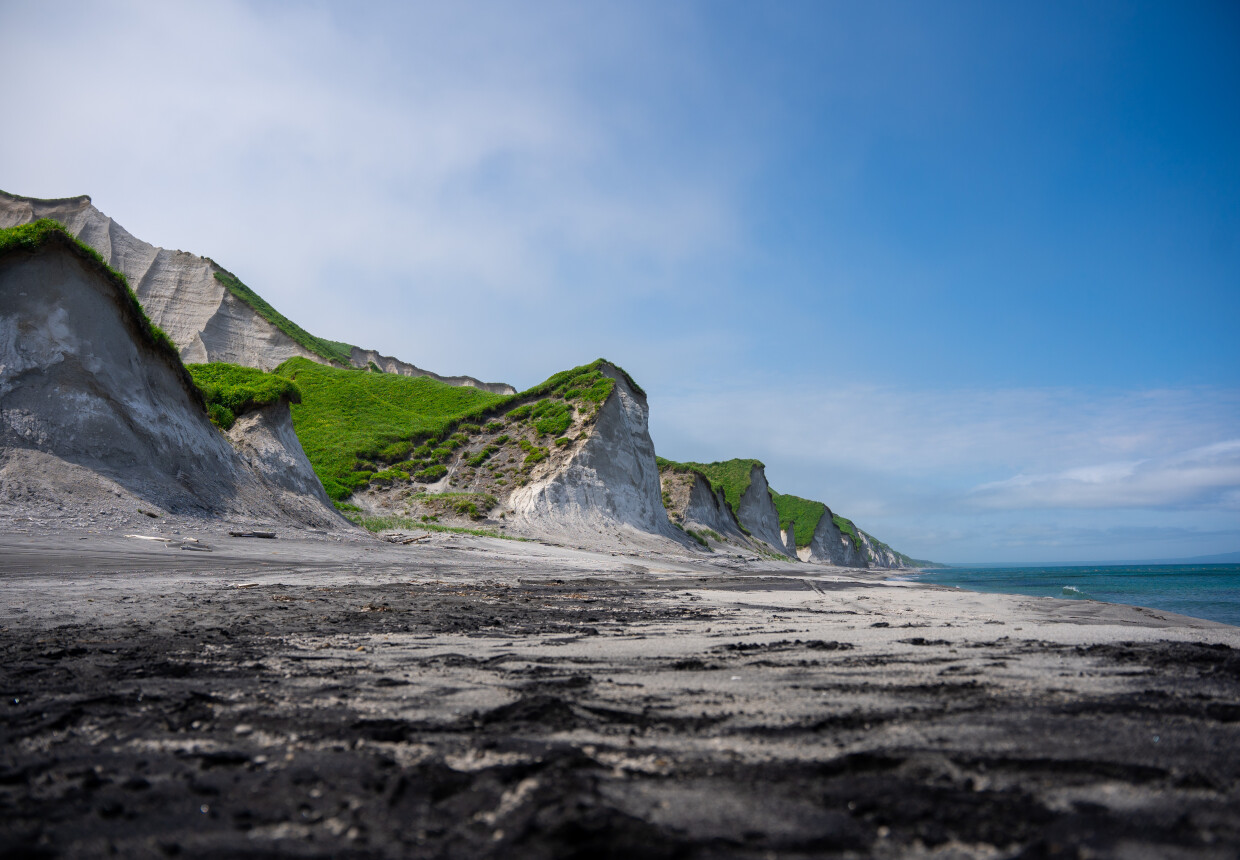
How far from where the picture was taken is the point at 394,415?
127 feet

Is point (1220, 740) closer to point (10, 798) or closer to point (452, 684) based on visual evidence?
point (452, 684)

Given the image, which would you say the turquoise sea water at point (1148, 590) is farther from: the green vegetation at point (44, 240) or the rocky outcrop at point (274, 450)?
the green vegetation at point (44, 240)

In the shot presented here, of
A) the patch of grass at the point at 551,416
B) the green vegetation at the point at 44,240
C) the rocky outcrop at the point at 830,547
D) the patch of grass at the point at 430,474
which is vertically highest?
the green vegetation at the point at 44,240

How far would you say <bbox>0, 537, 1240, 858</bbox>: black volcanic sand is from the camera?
5.70ft

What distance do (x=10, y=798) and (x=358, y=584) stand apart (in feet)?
29.6

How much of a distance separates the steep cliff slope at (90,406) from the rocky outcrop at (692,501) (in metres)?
32.0

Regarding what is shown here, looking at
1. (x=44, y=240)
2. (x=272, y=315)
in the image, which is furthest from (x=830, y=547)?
(x=44, y=240)

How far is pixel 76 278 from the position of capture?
17.6 meters

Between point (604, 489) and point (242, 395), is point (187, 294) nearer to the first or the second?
point (242, 395)

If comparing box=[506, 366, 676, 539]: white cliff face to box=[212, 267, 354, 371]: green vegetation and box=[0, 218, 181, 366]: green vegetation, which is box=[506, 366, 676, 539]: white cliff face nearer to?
box=[0, 218, 181, 366]: green vegetation

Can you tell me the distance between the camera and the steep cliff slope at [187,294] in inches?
1704

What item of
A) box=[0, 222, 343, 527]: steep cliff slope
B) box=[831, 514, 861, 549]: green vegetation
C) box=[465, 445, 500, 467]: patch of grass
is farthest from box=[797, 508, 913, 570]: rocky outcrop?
box=[0, 222, 343, 527]: steep cliff slope

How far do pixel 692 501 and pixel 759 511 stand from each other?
1946 cm

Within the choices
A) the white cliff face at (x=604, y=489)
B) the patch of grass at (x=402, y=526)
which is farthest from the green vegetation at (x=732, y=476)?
the patch of grass at (x=402, y=526)
